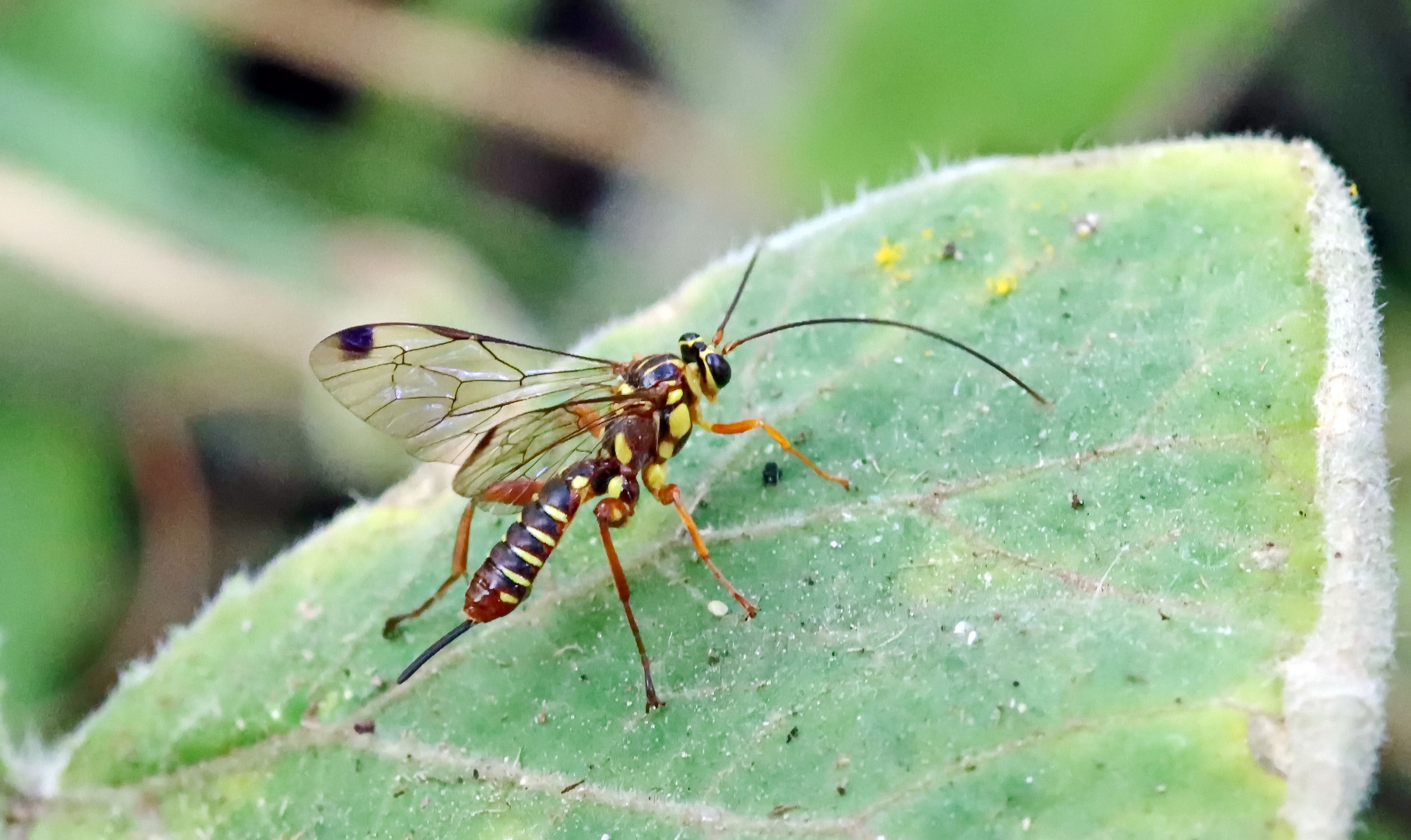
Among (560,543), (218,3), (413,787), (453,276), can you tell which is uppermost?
(218,3)

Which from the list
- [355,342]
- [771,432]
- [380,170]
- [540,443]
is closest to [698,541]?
[771,432]

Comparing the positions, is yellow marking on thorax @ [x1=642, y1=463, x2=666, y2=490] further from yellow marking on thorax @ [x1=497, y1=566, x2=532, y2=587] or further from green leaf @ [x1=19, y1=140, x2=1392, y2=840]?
yellow marking on thorax @ [x1=497, y1=566, x2=532, y2=587]

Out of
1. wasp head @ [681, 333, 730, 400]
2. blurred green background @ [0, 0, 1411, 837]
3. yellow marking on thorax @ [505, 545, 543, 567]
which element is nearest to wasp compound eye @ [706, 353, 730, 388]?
wasp head @ [681, 333, 730, 400]

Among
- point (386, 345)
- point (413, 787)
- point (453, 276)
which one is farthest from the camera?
point (453, 276)

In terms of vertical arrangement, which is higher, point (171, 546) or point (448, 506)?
point (171, 546)

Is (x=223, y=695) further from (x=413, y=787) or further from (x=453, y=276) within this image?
(x=453, y=276)

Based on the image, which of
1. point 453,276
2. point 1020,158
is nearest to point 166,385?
point 453,276

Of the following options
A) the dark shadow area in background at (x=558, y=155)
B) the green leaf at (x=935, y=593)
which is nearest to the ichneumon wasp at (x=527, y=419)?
the green leaf at (x=935, y=593)

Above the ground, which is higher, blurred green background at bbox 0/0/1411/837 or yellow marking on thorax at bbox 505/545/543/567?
blurred green background at bbox 0/0/1411/837
